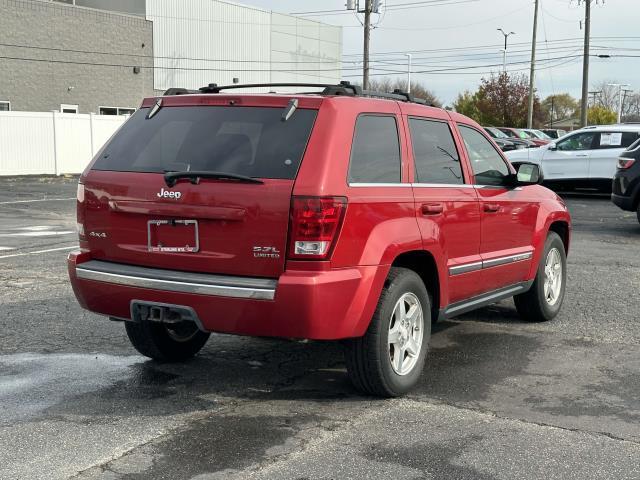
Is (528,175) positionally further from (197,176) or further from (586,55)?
(586,55)

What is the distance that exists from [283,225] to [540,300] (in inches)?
137

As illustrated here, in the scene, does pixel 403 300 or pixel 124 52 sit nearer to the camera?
pixel 403 300

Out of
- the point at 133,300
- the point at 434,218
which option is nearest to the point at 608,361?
the point at 434,218

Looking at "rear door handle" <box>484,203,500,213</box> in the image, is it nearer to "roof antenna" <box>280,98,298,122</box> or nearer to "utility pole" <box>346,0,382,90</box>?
"roof antenna" <box>280,98,298,122</box>

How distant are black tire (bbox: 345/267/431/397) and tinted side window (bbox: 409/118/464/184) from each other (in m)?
0.77

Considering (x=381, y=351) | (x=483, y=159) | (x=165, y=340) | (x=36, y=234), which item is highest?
(x=483, y=159)

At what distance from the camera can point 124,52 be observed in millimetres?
40969

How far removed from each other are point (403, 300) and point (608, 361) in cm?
188

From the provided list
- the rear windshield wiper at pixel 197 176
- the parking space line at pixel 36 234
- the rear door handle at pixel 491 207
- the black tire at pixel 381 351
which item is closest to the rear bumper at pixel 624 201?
the rear door handle at pixel 491 207

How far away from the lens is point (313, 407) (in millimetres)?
4891

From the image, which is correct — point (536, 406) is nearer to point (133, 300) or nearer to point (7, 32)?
point (133, 300)

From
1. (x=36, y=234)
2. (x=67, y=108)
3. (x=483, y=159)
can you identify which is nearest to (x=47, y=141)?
(x=67, y=108)

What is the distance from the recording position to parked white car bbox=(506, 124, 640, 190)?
65.6 ft

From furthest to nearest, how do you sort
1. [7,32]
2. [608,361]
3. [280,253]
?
[7,32], [608,361], [280,253]
